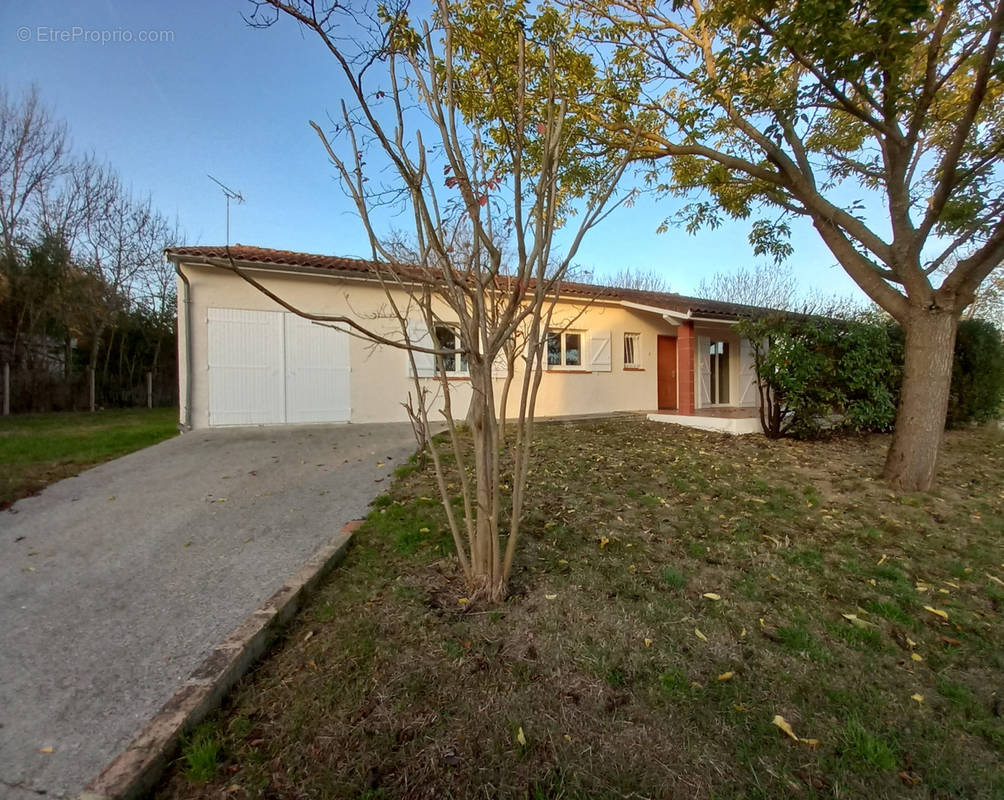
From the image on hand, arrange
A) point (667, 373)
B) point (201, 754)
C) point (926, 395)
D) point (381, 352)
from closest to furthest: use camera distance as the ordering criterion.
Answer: point (201, 754) → point (926, 395) → point (381, 352) → point (667, 373)

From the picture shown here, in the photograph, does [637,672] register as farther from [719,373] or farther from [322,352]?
[719,373]

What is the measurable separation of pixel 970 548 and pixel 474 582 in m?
4.03

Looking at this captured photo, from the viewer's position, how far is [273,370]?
9227 millimetres

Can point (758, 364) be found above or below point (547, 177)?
below

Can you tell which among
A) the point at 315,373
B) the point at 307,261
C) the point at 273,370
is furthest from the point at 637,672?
the point at 307,261

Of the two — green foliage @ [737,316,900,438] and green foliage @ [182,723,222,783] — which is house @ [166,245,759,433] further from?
green foliage @ [182,723,222,783]

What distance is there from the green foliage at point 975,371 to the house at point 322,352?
3.75m

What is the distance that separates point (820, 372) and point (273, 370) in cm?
974

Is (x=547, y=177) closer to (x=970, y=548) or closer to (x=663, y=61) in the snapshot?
(x=970, y=548)

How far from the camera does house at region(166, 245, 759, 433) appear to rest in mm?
8750

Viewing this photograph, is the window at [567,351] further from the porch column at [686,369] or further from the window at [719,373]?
the window at [719,373]

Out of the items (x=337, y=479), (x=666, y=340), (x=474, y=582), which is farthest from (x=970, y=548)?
(x=666, y=340)

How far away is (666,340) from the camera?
44.7 feet

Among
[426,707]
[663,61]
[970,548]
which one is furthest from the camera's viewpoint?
[663,61]
